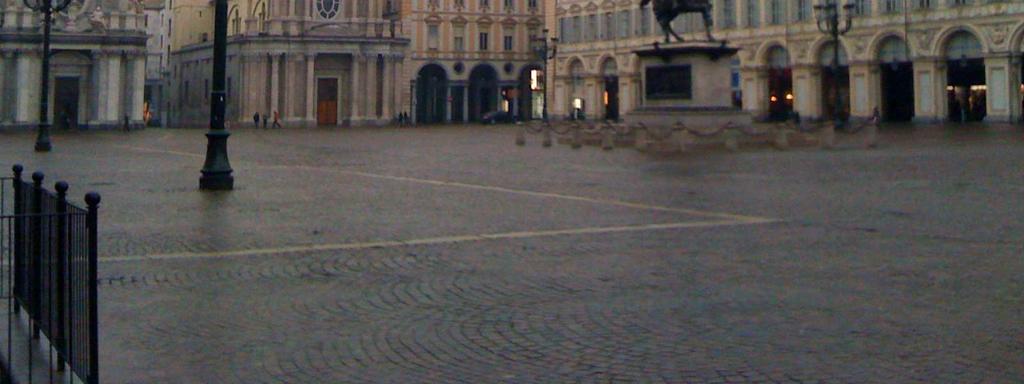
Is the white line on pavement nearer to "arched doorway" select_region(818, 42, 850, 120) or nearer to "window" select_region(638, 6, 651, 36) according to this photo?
"arched doorway" select_region(818, 42, 850, 120)

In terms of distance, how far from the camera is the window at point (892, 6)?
201ft

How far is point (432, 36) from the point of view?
88.4 meters

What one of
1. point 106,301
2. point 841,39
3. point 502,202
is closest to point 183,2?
point 841,39

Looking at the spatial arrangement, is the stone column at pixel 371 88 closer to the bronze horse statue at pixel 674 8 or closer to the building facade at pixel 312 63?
the building facade at pixel 312 63

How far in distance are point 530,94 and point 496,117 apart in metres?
5.98

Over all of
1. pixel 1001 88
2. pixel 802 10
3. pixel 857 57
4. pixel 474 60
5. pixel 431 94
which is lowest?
pixel 1001 88

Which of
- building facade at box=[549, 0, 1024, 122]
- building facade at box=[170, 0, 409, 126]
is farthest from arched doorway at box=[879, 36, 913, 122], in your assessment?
building facade at box=[170, 0, 409, 126]

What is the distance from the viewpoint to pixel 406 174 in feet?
76.5

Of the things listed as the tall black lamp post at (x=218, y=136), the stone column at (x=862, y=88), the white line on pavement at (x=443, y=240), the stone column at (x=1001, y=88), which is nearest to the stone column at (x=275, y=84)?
the stone column at (x=862, y=88)

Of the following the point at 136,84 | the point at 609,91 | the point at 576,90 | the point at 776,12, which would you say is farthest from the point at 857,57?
the point at 136,84

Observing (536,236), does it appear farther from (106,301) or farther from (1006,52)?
(1006,52)

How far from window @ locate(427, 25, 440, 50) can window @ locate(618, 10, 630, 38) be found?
57.0 ft

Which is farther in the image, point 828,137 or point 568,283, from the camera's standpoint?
point 828,137

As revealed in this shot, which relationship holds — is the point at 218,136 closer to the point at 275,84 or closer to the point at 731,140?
the point at 731,140
